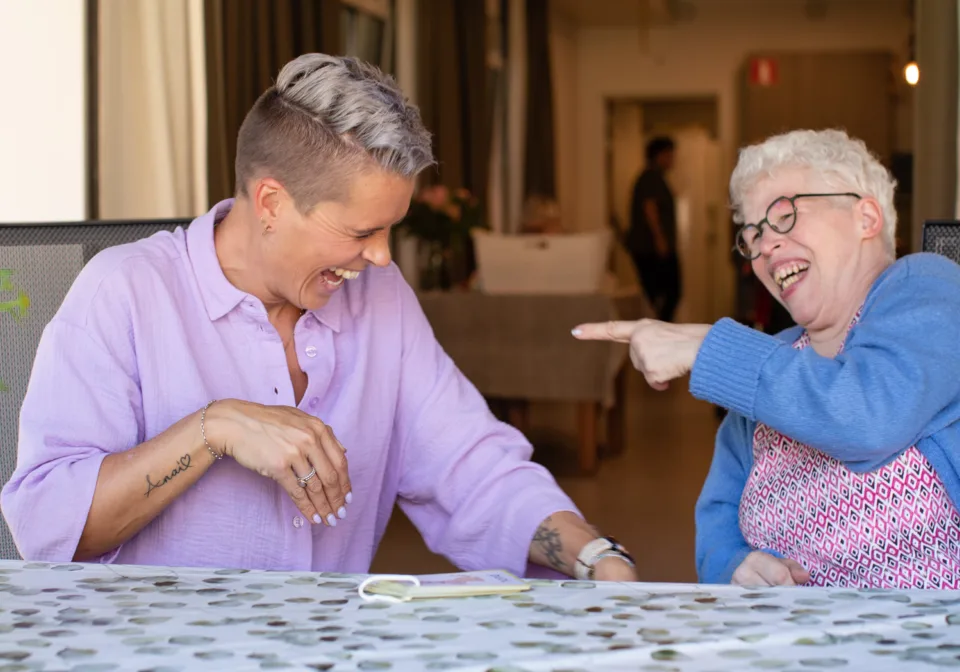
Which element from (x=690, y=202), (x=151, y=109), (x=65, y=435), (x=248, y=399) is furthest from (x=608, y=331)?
(x=690, y=202)

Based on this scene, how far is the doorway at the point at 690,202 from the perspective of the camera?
11.9 m

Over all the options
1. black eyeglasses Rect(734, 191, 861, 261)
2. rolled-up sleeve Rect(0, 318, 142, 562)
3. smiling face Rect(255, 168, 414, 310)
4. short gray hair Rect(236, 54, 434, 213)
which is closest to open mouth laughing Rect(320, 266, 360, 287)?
smiling face Rect(255, 168, 414, 310)

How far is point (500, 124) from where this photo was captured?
9797mm

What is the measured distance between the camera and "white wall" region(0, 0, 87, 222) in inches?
109

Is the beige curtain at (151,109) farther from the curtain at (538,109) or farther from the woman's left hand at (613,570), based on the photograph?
the curtain at (538,109)

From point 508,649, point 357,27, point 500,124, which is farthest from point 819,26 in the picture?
point 508,649

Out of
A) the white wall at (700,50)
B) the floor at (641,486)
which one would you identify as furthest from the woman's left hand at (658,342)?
the white wall at (700,50)

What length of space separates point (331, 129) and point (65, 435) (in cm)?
Result: 51

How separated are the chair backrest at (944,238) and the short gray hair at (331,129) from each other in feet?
2.40

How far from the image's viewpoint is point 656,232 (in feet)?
29.3

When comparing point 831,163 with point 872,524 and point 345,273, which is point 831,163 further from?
point 345,273

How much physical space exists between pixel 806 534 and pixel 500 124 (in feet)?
28.6

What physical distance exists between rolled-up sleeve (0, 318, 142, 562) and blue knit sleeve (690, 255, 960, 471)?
71 cm

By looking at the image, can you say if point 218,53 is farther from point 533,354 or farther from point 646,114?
point 646,114
